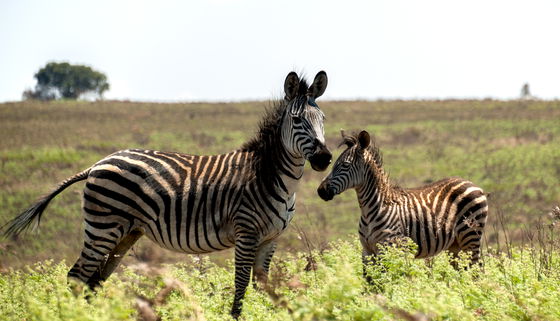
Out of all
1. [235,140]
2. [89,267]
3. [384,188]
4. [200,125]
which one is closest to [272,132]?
[384,188]

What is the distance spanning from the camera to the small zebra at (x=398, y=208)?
925 cm

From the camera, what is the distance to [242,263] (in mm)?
7797

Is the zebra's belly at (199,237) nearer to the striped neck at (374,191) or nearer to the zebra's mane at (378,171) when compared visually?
the striped neck at (374,191)

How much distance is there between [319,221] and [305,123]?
1665 cm

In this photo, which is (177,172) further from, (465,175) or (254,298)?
(465,175)

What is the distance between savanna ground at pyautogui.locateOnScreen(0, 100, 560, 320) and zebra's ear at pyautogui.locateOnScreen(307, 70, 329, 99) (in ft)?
6.37

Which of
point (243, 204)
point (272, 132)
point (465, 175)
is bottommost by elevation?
point (465, 175)

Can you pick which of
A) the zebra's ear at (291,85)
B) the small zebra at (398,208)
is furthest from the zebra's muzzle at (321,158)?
the small zebra at (398,208)

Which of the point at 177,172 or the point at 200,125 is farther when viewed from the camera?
the point at 200,125

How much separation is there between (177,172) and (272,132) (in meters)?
1.32

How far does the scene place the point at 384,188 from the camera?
955 centimetres

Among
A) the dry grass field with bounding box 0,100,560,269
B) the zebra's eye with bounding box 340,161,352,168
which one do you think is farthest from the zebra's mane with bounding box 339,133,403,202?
the dry grass field with bounding box 0,100,560,269

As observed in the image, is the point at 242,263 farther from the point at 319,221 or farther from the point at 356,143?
the point at 319,221

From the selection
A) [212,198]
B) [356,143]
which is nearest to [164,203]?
[212,198]
